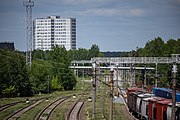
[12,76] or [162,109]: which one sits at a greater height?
[12,76]

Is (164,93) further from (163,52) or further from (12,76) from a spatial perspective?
(163,52)

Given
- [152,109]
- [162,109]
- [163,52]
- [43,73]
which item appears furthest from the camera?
[163,52]

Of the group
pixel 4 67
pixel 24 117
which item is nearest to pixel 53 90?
pixel 4 67

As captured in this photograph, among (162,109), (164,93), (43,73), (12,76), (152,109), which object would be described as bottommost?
(152,109)

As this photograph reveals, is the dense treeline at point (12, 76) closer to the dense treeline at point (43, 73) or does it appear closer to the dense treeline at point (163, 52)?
the dense treeline at point (43, 73)

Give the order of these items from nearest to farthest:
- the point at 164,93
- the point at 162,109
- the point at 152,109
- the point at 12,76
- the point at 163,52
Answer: the point at 162,109 < the point at 152,109 < the point at 164,93 < the point at 12,76 < the point at 163,52

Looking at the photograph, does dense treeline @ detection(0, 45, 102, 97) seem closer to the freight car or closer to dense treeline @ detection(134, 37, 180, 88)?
dense treeline @ detection(134, 37, 180, 88)

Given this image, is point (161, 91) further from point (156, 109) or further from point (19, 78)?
point (19, 78)

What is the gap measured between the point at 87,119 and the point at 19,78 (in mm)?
24095

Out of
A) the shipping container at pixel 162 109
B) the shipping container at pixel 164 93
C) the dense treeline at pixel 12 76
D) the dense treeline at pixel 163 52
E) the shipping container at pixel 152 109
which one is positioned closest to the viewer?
the shipping container at pixel 162 109

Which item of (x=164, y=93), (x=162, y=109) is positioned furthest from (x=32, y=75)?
(x=162, y=109)

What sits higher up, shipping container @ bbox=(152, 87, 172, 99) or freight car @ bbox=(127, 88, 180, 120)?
shipping container @ bbox=(152, 87, 172, 99)

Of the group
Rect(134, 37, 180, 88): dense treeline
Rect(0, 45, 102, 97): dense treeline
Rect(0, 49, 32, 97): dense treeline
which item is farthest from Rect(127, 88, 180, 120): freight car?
Rect(0, 45, 102, 97): dense treeline

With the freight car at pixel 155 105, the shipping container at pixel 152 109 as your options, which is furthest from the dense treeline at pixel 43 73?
the shipping container at pixel 152 109
